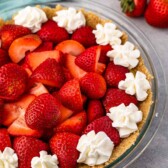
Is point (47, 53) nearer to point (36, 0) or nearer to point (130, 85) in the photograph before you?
point (130, 85)

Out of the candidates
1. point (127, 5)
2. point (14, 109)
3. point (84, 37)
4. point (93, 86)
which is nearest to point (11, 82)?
point (14, 109)

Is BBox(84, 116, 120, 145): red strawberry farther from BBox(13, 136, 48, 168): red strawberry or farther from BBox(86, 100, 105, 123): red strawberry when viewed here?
BBox(13, 136, 48, 168): red strawberry

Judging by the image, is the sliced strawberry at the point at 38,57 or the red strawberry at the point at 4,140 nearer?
the red strawberry at the point at 4,140

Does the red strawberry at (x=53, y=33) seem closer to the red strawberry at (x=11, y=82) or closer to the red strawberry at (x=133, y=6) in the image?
the red strawberry at (x=11, y=82)

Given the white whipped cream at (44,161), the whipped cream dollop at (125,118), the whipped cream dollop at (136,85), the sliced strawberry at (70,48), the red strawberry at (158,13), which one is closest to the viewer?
the white whipped cream at (44,161)

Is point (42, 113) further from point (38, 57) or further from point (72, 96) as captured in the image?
point (38, 57)

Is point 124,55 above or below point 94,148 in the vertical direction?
above

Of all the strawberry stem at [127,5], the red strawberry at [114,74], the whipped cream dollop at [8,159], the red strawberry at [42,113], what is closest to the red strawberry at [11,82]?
the red strawberry at [42,113]
